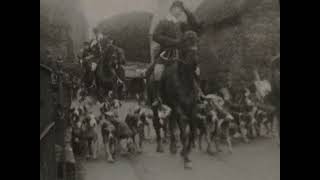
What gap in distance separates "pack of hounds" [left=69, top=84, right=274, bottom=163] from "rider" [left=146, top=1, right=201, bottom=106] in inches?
7.3

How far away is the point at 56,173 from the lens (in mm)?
3193

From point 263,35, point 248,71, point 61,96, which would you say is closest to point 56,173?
point 61,96

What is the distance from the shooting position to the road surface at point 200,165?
319 cm

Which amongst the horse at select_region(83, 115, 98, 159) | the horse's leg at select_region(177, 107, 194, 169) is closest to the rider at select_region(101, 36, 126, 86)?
the horse at select_region(83, 115, 98, 159)

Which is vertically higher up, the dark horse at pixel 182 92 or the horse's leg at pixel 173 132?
the dark horse at pixel 182 92

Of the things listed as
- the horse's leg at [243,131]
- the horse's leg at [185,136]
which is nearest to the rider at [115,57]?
the horse's leg at [185,136]

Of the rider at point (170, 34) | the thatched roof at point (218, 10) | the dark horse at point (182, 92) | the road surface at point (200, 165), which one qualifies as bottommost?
the road surface at point (200, 165)

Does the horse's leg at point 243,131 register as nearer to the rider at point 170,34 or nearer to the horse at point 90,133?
the rider at point 170,34

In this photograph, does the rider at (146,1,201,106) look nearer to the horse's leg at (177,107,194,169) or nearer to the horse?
the horse's leg at (177,107,194,169)
